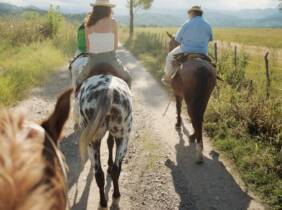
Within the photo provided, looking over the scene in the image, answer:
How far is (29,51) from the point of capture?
17250 mm

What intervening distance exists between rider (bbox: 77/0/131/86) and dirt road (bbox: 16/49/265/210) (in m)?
1.38

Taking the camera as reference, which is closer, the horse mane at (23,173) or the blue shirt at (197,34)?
the horse mane at (23,173)

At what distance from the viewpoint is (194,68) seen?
21.9 feet

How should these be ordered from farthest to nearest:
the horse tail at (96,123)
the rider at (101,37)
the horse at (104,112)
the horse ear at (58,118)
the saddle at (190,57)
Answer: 1. the saddle at (190,57)
2. the rider at (101,37)
3. the horse at (104,112)
4. the horse tail at (96,123)
5. the horse ear at (58,118)

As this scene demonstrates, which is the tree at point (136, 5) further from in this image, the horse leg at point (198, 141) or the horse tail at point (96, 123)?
the horse tail at point (96, 123)

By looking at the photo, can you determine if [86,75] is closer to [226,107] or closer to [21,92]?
[226,107]

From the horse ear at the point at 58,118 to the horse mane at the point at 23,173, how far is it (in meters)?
0.33

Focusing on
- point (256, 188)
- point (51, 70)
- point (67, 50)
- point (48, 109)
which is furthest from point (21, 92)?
point (67, 50)

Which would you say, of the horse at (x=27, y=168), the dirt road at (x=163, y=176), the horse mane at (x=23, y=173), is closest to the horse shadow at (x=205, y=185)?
the dirt road at (x=163, y=176)

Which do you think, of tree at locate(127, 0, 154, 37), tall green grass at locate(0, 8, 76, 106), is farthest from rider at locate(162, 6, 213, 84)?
tree at locate(127, 0, 154, 37)

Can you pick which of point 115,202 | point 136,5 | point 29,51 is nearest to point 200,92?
point 115,202

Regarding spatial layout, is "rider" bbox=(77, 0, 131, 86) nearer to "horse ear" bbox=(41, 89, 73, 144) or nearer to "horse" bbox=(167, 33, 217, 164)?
"horse" bbox=(167, 33, 217, 164)

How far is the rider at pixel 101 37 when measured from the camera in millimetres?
5469

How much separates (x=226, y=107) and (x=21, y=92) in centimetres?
579
